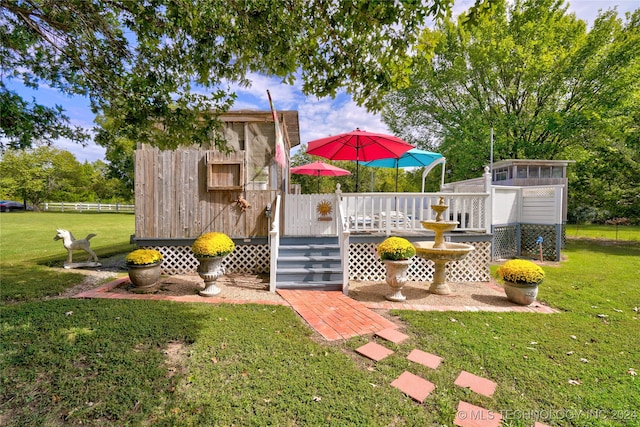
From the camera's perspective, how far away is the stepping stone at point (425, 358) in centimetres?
292

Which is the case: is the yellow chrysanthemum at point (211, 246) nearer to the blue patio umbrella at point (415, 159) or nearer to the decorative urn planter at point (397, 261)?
the decorative urn planter at point (397, 261)

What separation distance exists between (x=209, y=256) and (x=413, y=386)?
146 inches

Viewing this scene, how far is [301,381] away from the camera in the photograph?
8.52 feet

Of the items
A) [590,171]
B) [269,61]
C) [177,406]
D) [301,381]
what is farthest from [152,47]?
[590,171]

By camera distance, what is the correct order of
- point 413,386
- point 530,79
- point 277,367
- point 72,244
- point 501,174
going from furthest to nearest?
point 530,79, point 501,174, point 72,244, point 277,367, point 413,386

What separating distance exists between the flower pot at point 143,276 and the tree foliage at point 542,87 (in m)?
11.4

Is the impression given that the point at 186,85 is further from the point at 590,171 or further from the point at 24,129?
the point at 590,171

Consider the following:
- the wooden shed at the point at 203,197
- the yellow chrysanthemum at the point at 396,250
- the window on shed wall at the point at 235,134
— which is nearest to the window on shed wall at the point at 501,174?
the yellow chrysanthemum at the point at 396,250

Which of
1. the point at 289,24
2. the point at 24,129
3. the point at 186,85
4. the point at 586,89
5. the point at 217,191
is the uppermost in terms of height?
the point at 586,89

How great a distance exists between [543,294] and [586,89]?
14.0m

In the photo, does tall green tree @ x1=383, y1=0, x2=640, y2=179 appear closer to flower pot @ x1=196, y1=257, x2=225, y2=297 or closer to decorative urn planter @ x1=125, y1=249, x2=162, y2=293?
flower pot @ x1=196, y1=257, x2=225, y2=297

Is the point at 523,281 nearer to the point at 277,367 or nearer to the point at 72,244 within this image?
the point at 277,367

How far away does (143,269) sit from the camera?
505 cm

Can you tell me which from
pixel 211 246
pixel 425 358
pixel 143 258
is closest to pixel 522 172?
pixel 425 358
